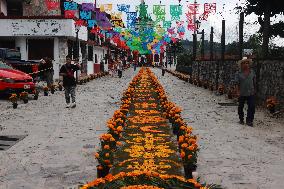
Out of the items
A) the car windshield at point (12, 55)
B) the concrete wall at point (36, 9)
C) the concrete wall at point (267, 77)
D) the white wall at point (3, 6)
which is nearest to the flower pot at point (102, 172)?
the concrete wall at point (267, 77)

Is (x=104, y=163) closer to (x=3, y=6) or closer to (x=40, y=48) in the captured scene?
(x=40, y=48)

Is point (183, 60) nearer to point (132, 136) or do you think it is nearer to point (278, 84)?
point (278, 84)

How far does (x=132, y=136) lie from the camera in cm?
975

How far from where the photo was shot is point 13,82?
18.5 metres

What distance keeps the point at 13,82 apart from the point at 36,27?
14244 millimetres

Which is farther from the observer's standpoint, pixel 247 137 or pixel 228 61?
pixel 228 61

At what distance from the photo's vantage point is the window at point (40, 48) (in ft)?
108

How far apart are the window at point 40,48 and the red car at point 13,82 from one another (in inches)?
541

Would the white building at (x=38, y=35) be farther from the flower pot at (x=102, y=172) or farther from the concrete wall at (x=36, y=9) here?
the flower pot at (x=102, y=172)

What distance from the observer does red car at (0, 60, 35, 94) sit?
724 inches

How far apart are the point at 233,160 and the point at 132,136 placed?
2875mm

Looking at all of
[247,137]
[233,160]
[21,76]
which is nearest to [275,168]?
[233,160]

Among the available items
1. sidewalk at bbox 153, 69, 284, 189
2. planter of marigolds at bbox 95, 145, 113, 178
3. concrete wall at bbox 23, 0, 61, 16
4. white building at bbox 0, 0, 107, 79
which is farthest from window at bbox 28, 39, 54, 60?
planter of marigolds at bbox 95, 145, 113, 178

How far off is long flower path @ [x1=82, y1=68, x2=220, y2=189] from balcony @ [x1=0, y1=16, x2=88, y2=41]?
832 inches
